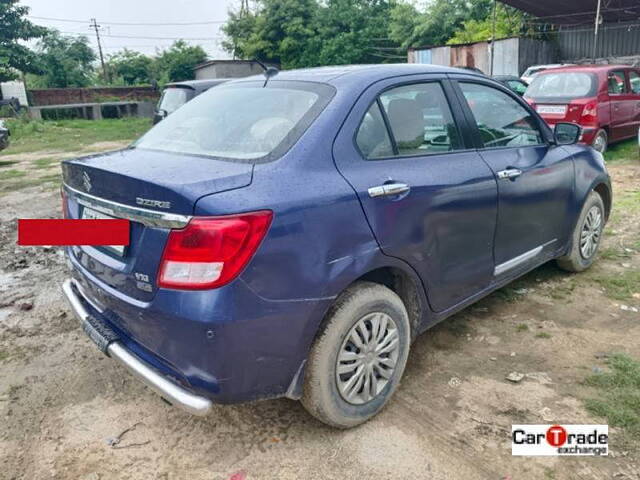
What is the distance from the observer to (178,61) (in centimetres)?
4044

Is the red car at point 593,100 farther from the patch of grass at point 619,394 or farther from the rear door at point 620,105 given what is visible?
the patch of grass at point 619,394

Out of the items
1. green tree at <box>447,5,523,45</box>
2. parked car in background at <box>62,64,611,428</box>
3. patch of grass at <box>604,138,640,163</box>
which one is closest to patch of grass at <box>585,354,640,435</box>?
parked car in background at <box>62,64,611,428</box>

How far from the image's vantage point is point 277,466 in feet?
7.79

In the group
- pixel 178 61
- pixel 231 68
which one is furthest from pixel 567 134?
pixel 178 61

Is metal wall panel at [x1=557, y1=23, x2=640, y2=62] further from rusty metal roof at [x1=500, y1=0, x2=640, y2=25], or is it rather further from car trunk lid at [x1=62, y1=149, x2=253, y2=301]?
car trunk lid at [x1=62, y1=149, x2=253, y2=301]

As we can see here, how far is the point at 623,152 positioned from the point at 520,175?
25.2 ft

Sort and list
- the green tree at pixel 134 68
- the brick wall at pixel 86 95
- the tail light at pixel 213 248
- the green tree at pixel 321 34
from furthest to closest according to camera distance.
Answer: the green tree at pixel 134 68, the green tree at pixel 321 34, the brick wall at pixel 86 95, the tail light at pixel 213 248

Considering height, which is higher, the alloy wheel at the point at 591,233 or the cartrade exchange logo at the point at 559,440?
the alloy wheel at the point at 591,233

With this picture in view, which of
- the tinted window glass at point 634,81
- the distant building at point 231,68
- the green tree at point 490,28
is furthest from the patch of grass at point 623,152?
the distant building at point 231,68

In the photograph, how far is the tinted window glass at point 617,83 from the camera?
29.6 feet

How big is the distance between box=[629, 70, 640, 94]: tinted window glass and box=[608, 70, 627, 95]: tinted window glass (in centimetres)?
35

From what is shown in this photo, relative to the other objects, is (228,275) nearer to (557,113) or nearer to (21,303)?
(21,303)

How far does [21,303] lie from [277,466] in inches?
113

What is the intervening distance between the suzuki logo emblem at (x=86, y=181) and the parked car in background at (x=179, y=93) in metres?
7.46
